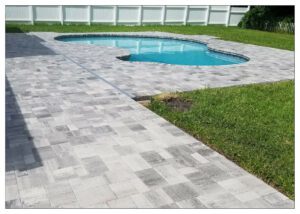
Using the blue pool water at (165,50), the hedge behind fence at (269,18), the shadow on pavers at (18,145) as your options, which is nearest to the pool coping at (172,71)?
the blue pool water at (165,50)

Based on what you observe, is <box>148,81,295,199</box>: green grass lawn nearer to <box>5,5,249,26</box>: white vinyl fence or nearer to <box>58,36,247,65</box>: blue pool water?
<box>58,36,247,65</box>: blue pool water

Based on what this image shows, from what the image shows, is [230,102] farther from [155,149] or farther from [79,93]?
[79,93]

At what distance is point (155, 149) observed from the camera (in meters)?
5.10

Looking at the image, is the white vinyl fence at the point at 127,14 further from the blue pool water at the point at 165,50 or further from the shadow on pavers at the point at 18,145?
Result: the shadow on pavers at the point at 18,145

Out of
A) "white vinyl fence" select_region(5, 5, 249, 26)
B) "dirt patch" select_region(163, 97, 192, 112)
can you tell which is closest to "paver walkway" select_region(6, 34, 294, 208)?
"dirt patch" select_region(163, 97, 192, 112)

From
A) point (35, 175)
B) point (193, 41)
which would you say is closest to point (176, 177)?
point (35, 175)

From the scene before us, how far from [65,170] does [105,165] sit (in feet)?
1.78

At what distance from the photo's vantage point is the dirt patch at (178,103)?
702 centimetres

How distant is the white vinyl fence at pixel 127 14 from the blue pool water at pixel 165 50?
18.3 feet

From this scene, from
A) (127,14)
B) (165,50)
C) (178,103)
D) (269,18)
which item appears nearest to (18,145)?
(178,103)

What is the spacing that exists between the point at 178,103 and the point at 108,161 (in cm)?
303

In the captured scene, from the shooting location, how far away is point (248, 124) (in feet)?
20.4

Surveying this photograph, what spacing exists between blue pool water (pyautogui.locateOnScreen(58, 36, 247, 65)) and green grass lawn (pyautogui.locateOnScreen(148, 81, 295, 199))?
20.5 feet
